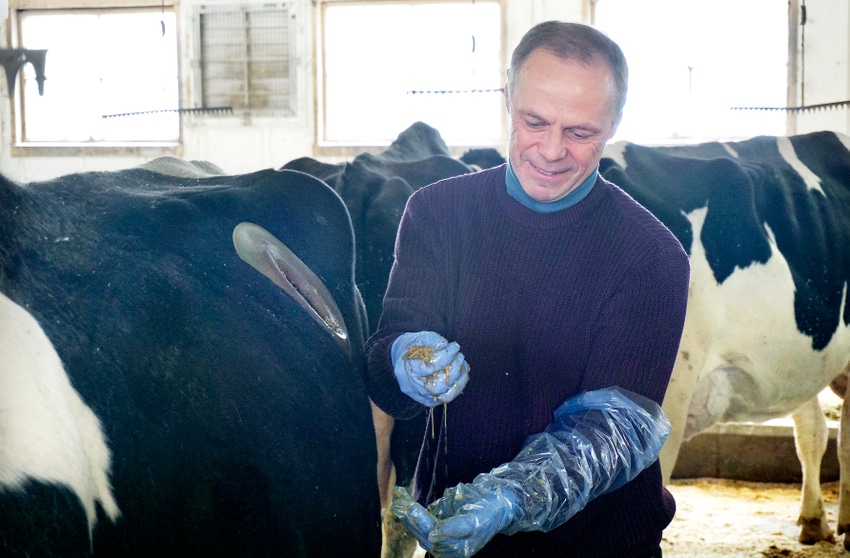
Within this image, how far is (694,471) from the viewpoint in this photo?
4.57m

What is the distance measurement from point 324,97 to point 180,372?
23.1 feet

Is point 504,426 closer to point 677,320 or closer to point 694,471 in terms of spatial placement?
point 677,320

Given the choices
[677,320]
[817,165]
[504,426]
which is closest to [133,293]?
[504,426]

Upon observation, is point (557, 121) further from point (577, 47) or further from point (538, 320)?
point (538, 320)

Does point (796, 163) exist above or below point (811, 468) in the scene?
above

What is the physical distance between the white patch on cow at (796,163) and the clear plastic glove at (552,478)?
2610mm

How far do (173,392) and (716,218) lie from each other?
99.2 inches

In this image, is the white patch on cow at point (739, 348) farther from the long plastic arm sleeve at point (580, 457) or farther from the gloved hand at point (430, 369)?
the gloved hand at point (430, 369)

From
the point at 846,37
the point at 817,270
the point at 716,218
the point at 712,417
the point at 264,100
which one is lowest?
the point at 712,417

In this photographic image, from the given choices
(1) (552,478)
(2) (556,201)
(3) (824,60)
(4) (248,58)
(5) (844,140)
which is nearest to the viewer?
(1) (552,478)

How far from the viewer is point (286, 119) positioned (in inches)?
313

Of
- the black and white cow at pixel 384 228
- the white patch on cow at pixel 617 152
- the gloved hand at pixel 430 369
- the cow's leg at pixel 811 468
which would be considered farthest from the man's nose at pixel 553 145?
the cow's leg at pixel 811 468

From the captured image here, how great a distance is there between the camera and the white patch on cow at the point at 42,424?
0.91 meters

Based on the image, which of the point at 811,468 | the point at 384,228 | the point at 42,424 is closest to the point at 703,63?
the point at 811,468
